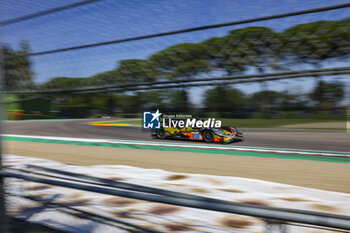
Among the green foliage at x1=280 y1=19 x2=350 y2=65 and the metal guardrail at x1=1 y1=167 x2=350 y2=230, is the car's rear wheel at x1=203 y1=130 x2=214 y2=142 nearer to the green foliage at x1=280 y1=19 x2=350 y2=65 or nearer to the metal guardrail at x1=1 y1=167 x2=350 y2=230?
the green foliage at x1=280 y1=19 x2=350 y2=65

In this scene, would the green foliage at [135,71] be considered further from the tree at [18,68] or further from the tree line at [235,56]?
the tree at [18,68]

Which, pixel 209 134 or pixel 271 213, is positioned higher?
pixel 271 213

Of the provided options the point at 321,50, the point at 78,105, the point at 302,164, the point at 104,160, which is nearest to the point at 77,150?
the point at 104,160

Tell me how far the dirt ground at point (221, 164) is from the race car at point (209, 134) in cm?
73

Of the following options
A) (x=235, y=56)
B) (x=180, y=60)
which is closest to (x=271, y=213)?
(x=235, y=56)

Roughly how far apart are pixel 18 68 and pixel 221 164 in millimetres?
3784

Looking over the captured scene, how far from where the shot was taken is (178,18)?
138 centimetres

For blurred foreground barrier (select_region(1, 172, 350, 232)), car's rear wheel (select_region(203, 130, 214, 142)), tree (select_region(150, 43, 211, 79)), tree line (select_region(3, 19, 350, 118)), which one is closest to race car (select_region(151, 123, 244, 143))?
car's rear wheel (select_region(203, 130, 214, 142))

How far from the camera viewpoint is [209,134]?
20.4 feet

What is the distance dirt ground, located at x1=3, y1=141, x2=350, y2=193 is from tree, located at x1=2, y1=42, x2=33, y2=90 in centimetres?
122

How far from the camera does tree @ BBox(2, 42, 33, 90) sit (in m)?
1.84

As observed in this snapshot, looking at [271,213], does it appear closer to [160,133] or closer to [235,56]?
[235,56]

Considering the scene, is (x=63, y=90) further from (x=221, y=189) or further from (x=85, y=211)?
(x=221, y=189)

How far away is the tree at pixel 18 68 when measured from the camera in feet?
6.03
